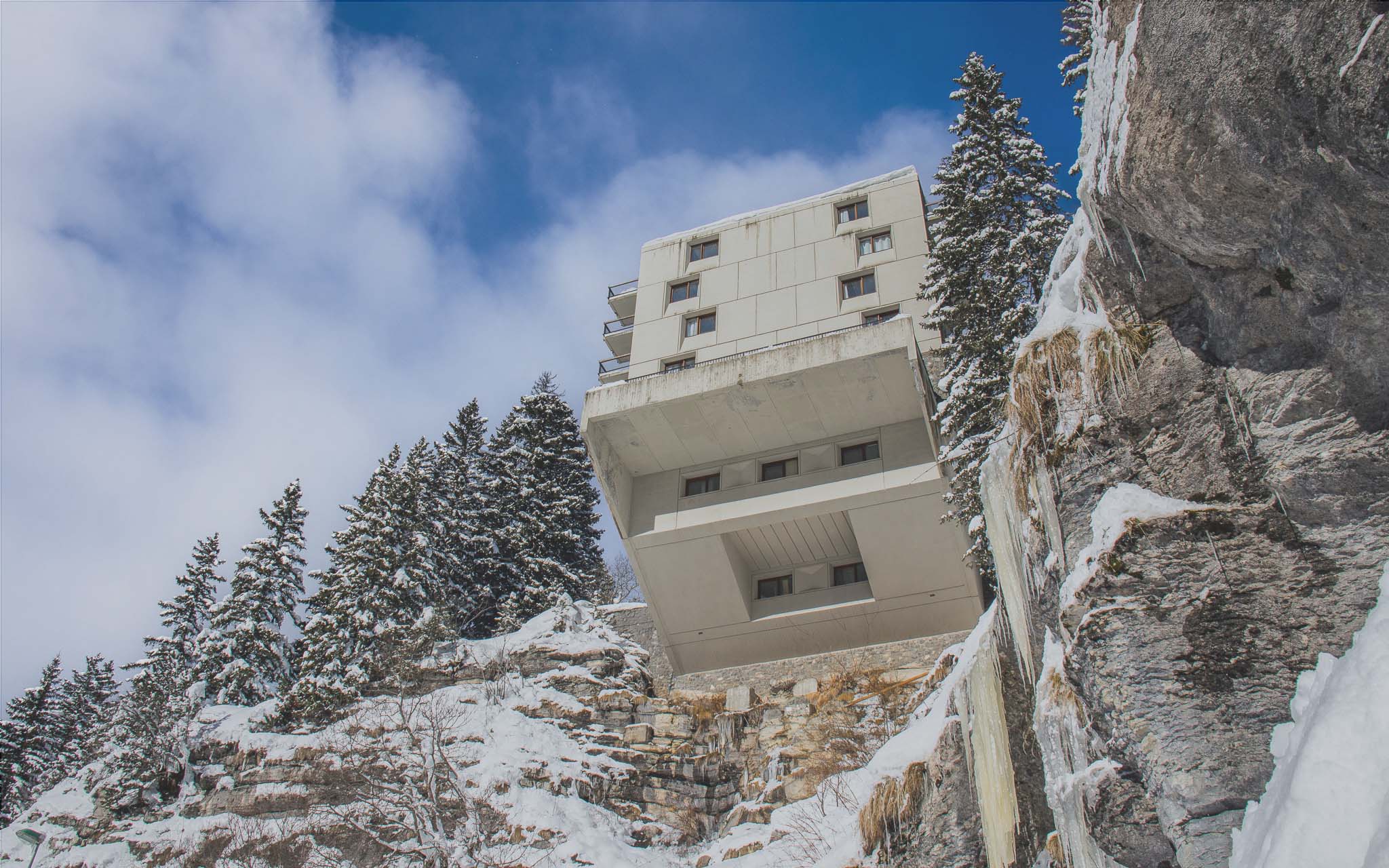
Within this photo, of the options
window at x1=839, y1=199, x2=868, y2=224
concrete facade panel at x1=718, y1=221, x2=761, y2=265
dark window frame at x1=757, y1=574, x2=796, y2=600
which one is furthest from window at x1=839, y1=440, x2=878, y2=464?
window at x1=839, y1=199, x2=868, y2=224

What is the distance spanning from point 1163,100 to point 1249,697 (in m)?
3.52

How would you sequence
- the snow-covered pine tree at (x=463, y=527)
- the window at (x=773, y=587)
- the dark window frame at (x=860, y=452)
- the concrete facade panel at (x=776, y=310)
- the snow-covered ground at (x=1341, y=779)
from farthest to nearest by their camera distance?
the snow-covered pine tree at (x=463, y=527), the concrete facade panel at (x=776, y=310), the window at (x=773, y=587), the dark window frame at (x=860, y=452), the snow-covered ground at (x=1341, y=779)

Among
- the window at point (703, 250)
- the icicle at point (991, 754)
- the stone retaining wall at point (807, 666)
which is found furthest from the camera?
the window at point (703, 250)

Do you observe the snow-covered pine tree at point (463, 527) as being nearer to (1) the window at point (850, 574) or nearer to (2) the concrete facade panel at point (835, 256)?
(1) the window at point (850, 574)

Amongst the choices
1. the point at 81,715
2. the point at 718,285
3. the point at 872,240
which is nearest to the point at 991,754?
the point at 872,240

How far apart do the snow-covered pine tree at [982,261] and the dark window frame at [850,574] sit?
9.66ft

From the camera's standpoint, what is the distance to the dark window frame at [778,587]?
71.1ft

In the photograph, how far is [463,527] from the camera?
1196 inches

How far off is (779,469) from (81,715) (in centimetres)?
2900

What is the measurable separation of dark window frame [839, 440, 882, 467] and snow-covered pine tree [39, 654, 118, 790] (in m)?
21.8

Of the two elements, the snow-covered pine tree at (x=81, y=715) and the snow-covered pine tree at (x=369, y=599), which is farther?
the snow-covered pine tree at (x=81, y=715)

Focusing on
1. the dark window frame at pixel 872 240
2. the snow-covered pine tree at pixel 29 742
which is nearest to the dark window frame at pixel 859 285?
the dark window frame at pixel 872 240

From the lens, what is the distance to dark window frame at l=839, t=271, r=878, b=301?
23.6 meters

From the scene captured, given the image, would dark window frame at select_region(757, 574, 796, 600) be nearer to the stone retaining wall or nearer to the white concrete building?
the white concrete building
